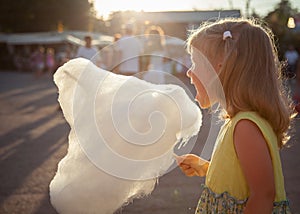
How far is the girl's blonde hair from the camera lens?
4.86 ft

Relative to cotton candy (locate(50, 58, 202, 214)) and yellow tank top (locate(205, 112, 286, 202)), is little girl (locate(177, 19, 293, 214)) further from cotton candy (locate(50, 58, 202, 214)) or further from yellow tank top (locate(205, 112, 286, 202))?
cotton candy (locate(50, 58, 202, 214))

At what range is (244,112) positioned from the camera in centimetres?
151

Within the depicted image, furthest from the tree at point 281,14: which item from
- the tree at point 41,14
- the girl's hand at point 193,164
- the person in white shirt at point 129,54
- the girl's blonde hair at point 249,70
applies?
the tree at point 41,14

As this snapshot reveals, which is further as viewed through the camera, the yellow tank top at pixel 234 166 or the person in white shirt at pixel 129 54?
the person in white shirt at pixel 129 54

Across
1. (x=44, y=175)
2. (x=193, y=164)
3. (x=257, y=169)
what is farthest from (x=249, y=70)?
(x=44, y=175)

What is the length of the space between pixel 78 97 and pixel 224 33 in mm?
835

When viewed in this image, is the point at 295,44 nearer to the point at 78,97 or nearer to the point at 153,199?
the point at 153,199

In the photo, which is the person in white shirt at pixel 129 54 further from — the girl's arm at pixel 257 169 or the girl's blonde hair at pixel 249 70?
the girl's arm at pixel 257 169

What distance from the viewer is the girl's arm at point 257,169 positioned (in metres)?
1.41

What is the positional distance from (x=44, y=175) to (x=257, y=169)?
3343mm

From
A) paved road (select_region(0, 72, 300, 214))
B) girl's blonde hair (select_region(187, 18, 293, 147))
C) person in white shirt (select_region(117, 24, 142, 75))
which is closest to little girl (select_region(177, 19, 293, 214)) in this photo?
girl's blonde hair (select_region(187, 18, 293, 147))

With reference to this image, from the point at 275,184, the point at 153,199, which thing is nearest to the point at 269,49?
the point at 275,184

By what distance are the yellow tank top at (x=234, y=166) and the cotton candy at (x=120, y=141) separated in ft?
1.06

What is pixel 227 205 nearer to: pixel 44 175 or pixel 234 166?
pixel 234 166
